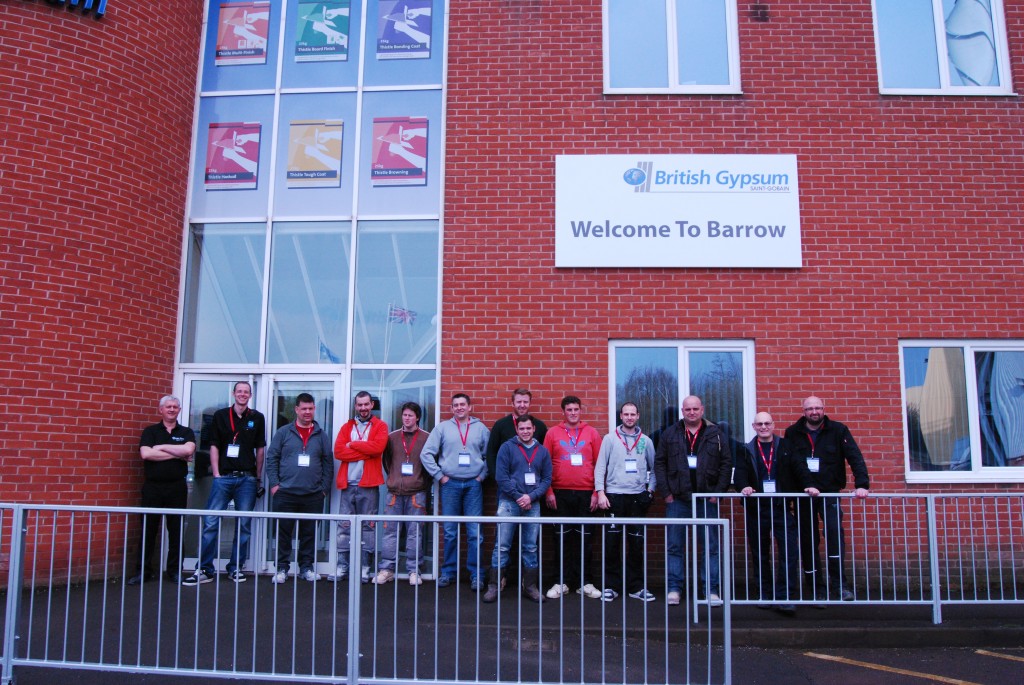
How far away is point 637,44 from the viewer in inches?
365

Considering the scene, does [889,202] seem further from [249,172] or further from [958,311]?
[249,172]

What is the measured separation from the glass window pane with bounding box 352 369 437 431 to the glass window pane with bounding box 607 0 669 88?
3.97 m

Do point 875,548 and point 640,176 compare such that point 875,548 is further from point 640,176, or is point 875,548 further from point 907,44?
Answer: point 907,44

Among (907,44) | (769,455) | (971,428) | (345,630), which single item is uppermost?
(907,44)

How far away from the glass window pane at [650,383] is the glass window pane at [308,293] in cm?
309

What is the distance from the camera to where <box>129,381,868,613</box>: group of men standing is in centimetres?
703

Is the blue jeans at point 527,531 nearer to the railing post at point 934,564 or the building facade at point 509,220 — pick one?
the building facade at point 509,220

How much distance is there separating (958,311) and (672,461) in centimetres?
369

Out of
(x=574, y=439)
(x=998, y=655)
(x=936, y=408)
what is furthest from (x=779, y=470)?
(x=936, y=408)

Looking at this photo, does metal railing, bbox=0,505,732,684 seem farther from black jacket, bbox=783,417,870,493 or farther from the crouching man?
black jacket, bbox=783,417,870,493

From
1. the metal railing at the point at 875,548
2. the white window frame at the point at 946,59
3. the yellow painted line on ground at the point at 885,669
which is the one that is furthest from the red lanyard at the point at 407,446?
the white window frame at the point at 946,59

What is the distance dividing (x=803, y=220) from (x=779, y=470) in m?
2.91

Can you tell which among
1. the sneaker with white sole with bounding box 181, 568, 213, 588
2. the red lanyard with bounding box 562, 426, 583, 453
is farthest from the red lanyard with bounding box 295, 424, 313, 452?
the red lanyard with bounding box 562, 426, 583, 453

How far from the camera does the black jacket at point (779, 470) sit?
720 centimetres
